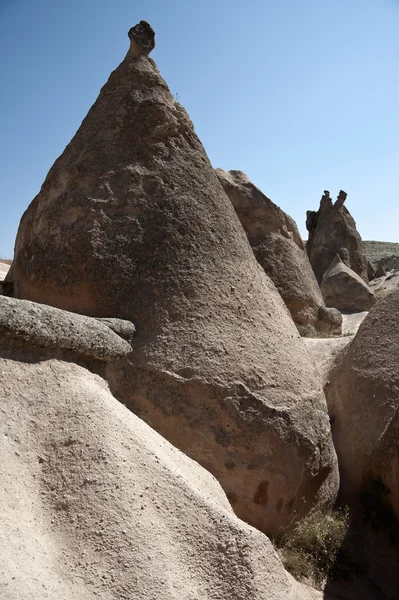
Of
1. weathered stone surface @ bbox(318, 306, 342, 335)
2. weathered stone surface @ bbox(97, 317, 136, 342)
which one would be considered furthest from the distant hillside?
weathered stone surface @ bbox(97, 317, 136, 342)

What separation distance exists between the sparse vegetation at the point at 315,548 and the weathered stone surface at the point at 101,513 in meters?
0.94

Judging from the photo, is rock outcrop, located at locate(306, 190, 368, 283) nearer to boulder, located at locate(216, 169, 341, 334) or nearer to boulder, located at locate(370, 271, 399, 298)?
boulder, located at locate(370, 271, 399, 298)

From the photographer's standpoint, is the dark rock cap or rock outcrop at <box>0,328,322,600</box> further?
the dark rock cap

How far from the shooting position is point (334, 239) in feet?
52.9

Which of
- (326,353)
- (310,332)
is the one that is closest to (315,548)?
(326,353)

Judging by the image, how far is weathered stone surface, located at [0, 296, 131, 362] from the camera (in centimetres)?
263

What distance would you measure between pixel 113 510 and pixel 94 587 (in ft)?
1.00

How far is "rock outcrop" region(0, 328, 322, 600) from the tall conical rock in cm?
67

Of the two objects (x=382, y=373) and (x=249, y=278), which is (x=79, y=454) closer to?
(x=249, y=278)

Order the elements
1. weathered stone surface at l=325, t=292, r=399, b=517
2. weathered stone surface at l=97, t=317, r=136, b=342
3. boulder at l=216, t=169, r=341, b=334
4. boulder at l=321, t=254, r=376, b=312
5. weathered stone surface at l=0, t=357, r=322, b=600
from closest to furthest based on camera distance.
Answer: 1. weathered stone surface at l=0, t=357, r=322, b=600
2. weathered stone surface at l=97, t=317, r=136, b=342
3. weathered stone surface at l=325, t=292, r=399, b=517
4. boulder at l=216, t=169, r=341, b=334
5. boulder at l=321, t=254, r=376, b=312

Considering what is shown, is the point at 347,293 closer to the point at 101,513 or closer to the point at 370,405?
the point at 370,405

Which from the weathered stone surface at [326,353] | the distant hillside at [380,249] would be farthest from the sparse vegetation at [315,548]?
the distant hillside at [380,249]

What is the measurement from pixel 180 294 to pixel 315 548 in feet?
6.10

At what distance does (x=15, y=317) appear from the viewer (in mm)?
2625
